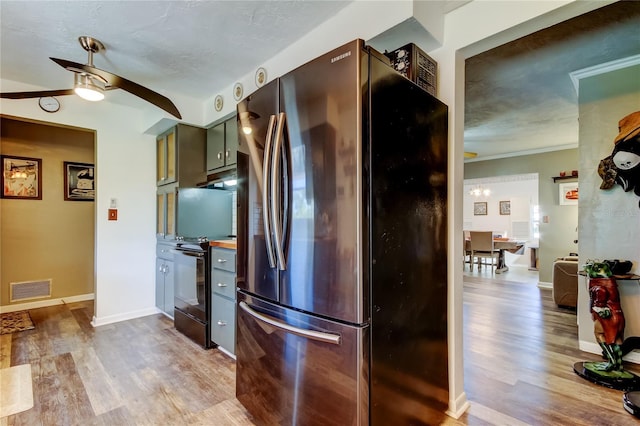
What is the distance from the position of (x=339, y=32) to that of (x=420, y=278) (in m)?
1.59

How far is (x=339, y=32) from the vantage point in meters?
1.94

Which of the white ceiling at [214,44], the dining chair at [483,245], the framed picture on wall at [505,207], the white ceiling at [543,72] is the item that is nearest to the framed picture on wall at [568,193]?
the white ceiling at [543,72]

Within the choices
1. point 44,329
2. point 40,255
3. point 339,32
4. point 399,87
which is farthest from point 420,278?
point 40,255

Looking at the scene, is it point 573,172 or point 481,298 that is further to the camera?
point 573,172

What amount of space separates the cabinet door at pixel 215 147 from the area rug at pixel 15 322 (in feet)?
8.34

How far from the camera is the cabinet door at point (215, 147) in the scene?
10.6 ft

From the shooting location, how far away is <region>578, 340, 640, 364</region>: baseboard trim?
8.07 ft

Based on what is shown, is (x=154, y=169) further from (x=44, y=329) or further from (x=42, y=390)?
(x=42, y=390)

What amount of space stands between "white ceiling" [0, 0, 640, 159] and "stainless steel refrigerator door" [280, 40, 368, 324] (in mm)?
921

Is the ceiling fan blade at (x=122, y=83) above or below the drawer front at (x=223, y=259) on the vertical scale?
above

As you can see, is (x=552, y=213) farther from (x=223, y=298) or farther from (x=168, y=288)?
(x=168, y=288)

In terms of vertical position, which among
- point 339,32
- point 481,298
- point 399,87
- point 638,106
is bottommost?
point 481,298

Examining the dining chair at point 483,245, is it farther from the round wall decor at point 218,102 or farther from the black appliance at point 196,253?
the round wall decor at point 218,102

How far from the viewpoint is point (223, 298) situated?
2461 mm
